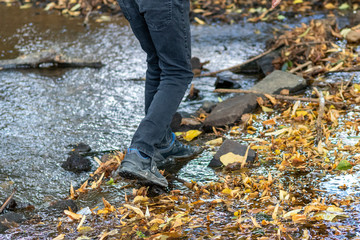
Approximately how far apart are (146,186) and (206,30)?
179 inches

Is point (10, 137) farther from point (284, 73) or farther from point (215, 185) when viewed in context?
point (284, 73)

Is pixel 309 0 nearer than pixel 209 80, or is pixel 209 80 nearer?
pixel 209 80

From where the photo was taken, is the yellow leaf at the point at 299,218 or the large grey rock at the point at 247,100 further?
the large grey rock at the point at 247,100

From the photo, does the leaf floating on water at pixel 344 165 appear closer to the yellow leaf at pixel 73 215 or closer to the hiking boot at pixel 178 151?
the hiking boot at pixel 178 151

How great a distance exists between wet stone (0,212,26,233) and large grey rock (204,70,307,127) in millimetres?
1803

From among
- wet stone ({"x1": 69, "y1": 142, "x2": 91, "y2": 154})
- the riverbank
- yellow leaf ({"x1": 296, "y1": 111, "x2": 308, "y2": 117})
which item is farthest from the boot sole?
the riverbank

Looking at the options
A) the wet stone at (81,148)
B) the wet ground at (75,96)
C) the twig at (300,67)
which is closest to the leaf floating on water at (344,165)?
the wet ground at (75,96)

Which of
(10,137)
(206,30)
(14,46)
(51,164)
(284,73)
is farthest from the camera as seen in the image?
(206,30)

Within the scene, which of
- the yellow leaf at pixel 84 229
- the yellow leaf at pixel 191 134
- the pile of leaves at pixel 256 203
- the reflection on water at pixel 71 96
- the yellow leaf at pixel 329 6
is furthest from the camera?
the yellow leaf at pixel 329 6

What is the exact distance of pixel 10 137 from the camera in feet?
12.6

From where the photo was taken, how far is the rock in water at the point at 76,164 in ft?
10.8

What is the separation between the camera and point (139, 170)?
8.83 ft

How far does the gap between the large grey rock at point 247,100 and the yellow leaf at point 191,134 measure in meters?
0.12

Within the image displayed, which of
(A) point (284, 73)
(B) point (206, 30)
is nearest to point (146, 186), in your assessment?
(A) point (284, 73)
